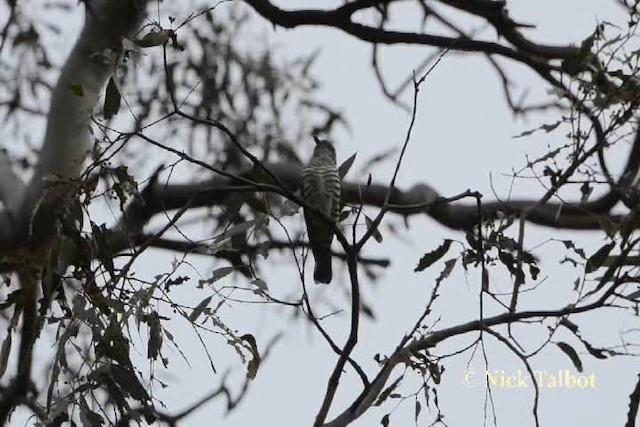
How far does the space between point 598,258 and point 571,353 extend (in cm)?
15

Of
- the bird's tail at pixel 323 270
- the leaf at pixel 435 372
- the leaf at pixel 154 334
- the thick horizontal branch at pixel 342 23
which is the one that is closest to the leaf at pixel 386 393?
the leaf at pixel 435 372

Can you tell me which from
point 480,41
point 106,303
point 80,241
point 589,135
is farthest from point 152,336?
point 480,41

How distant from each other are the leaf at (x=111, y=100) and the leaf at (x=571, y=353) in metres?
0.76

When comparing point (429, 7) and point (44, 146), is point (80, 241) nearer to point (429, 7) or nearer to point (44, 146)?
point (44, 146)

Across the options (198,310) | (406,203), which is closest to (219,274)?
(198,310)

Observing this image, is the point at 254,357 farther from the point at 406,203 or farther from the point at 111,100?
the point at 406,203

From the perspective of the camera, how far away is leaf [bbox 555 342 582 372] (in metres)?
1.97

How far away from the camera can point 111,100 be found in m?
2.02

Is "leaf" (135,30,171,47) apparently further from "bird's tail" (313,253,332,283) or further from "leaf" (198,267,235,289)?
"bird's tail" (313,253,332,283)

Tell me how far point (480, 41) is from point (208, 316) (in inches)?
47.4

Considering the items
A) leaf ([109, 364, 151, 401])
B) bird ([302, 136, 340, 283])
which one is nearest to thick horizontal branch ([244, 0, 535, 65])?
bird ([302, 136, 340, 283])

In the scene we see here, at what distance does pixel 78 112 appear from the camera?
3373 millimetres

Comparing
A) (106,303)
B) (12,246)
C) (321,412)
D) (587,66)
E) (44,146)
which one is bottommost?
(321,412)

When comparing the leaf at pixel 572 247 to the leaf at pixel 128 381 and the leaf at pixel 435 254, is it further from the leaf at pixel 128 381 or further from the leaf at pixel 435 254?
the leaf at pixel 128 381
